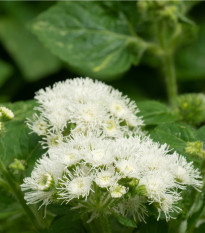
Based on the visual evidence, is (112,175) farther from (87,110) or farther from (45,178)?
(87,110)

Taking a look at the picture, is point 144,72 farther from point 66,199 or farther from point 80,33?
point 66,199

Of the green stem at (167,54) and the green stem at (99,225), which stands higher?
the green stem at (167,54)

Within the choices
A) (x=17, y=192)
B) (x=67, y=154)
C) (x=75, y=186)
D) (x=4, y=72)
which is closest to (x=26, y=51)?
(x=4, y=72)

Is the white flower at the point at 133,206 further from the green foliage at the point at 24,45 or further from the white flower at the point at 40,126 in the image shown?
the green foliage at the point at 24,45

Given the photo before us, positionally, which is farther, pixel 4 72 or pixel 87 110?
pixel 4 72

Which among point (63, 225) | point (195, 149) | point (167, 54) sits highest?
point (167, 54)

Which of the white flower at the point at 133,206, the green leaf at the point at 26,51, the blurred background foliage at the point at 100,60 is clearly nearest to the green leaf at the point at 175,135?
the blurred background foliage at the point at 100,60

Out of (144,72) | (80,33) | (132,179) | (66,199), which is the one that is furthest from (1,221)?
(144,72)
